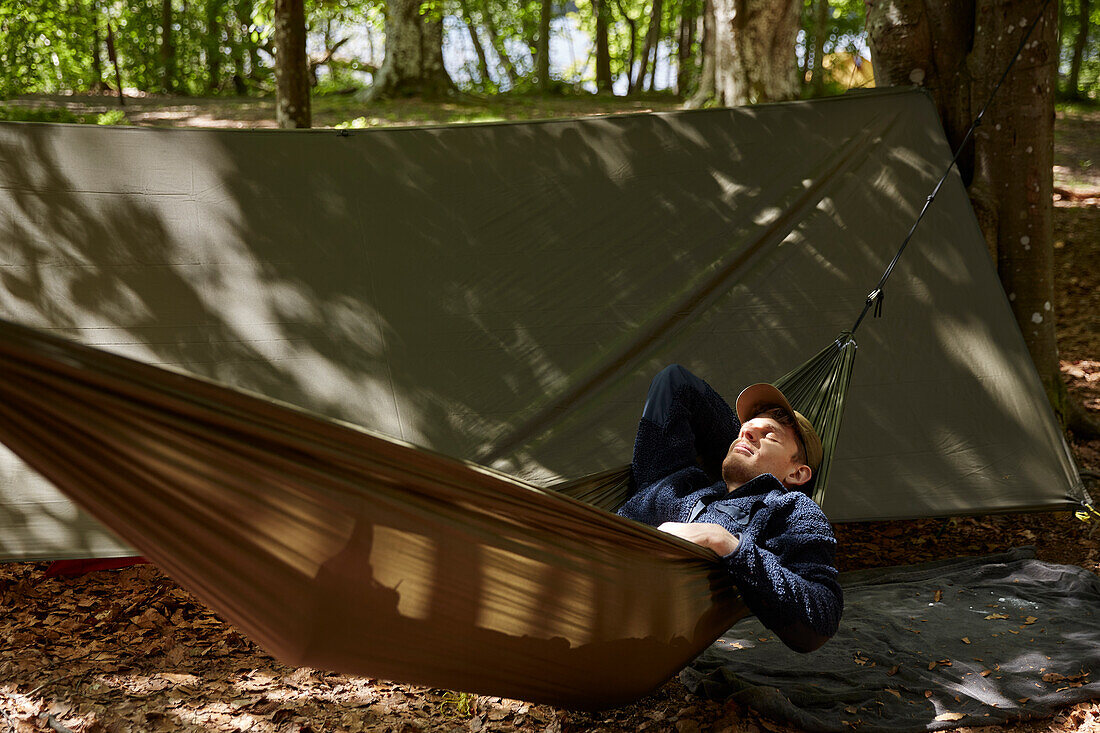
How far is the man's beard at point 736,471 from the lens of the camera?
1.85m

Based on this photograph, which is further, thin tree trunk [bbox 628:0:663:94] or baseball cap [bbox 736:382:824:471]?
thin tree trunk [bbox 628:0:663:94]

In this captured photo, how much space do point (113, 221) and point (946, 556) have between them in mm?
2782

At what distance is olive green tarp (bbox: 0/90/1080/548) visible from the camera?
2.51 meters

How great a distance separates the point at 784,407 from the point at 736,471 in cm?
18

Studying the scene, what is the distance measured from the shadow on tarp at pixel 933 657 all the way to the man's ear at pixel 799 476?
449 mm

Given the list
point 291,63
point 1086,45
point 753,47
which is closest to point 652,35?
point 1086,45

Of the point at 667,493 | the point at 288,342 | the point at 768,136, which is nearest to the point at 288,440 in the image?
the point at 667,493

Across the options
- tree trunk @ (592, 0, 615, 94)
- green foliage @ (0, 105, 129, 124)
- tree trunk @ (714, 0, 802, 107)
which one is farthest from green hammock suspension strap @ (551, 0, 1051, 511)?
tree trunk @ (592, 0, 615, 94)

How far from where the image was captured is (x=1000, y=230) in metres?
3.07

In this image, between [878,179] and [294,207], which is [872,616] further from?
[294,207]

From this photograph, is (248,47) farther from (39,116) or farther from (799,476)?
(799,476)

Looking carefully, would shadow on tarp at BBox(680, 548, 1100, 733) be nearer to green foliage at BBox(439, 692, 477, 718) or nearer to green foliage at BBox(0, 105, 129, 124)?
green foliage at BBox(439, 692, 477, 718)

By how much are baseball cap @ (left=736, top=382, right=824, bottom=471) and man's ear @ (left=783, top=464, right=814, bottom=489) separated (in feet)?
0.10

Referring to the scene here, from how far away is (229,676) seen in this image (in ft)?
6.78
